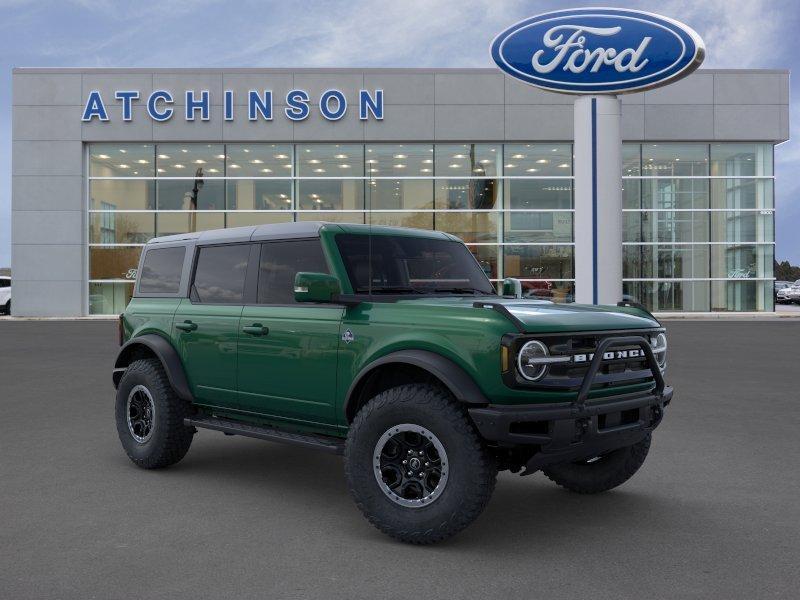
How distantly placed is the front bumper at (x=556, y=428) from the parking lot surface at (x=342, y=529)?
1.88ft

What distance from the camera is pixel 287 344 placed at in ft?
18.0

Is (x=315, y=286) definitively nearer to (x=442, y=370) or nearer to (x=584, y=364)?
(x=442, y=370)

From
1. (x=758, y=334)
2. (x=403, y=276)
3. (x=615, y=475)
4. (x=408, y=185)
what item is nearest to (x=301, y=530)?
(x=403, y=276)

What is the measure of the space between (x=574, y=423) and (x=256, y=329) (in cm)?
243

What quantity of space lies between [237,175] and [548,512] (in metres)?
29.5

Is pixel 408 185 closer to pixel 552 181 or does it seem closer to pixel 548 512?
pixel 552 181

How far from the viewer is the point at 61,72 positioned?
3259 cm

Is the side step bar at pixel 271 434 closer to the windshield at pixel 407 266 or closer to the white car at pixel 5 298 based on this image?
the windshield at pixel 407 266

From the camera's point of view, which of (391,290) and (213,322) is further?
(213,322)

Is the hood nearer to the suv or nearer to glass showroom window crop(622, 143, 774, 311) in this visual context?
the suv

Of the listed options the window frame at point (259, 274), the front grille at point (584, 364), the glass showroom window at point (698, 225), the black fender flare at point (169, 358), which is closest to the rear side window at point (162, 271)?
Answer: the black fender flare at point (169, 358)

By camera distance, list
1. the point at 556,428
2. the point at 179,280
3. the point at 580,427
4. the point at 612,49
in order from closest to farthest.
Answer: the point at 556,428, the point at 580,427, the point at 179,280, the point at 612,49

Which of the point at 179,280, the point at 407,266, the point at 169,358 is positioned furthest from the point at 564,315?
the point at 179,280

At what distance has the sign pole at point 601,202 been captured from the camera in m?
18.4
